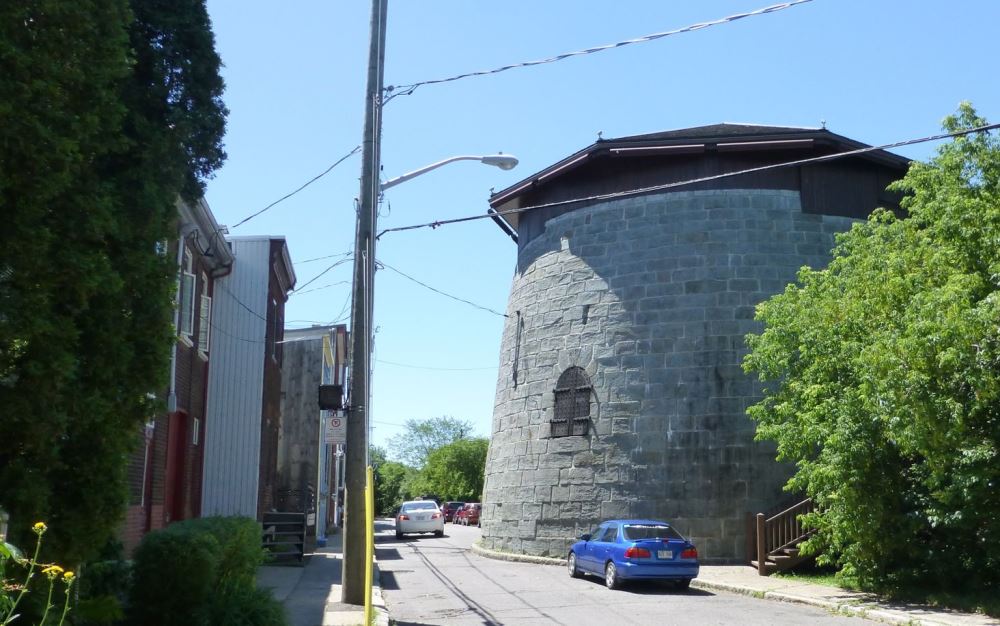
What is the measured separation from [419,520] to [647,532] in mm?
23540

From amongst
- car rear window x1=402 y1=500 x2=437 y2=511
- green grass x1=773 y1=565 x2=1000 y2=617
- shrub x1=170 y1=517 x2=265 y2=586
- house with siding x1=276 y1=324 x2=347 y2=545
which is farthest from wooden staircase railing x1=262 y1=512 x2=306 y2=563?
car rear window x1=402 y1=500 x2=437 y2=511

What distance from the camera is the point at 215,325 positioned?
2144cm

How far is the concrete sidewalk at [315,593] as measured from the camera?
12.2m

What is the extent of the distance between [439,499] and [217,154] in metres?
75.6

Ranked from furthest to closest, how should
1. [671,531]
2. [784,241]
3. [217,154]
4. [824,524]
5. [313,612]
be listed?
[784,241], [671,531], [824,524], [313,612], [217,154]

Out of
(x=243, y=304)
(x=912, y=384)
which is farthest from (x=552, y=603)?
(x=243, y=304)

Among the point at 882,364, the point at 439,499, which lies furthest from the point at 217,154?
the point at 439,499

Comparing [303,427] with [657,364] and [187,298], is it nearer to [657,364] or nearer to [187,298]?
[657,364]

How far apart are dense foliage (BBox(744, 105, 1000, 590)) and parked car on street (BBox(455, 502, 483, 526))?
40613 mm

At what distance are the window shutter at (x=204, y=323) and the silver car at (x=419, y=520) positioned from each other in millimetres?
21404

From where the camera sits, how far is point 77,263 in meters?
6.59

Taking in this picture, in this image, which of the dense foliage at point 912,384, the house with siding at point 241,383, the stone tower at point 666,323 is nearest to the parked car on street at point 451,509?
the stone tower at point 666,323

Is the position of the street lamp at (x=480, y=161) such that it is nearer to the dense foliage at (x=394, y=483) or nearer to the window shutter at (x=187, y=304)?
the window shutter at (x=187, y=304)

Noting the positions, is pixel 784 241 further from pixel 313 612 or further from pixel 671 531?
pixel 313 612
